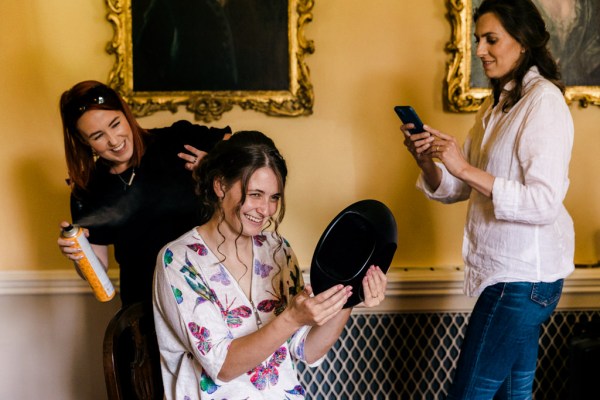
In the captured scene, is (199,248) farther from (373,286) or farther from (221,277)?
(373,286)

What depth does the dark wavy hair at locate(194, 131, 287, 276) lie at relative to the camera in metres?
1.34

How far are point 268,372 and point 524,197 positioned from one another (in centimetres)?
69

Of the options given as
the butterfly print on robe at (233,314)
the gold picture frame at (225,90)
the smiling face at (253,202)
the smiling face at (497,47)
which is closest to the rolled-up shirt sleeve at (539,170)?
the smiling face at (497,47)

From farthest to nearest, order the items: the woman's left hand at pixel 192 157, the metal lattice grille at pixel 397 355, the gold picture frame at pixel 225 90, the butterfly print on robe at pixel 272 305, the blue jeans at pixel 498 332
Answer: the metal lattice grille at pixel 397 355, the gold picture frame at pixel 225 90, the woman's left hand at pixel 192 157, the blue jeans at pixel 498 332, the butterfly print on robe at pixel 272 305

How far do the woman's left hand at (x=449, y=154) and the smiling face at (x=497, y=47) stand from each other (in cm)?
21

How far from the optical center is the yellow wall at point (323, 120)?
7.06 ft

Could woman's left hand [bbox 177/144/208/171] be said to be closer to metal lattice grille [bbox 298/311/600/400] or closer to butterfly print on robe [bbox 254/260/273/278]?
butterfly print on robe [bbox 254/260/273/278]

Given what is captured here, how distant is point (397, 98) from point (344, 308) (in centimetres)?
111

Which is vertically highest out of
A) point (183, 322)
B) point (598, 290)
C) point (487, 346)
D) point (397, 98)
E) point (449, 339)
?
point (397, 98)

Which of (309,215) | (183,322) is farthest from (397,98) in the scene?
(183,322)

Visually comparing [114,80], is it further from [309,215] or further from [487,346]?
[487,346]

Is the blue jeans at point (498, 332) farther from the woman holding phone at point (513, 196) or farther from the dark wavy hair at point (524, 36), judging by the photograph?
the dark wavy hair at point (524, 36)

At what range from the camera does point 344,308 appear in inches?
51.1

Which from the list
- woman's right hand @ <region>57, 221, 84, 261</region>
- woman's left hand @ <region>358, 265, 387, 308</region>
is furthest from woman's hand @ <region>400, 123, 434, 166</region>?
woman's right hand @ <region>57, 221, 84, 261</region>
